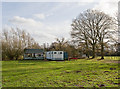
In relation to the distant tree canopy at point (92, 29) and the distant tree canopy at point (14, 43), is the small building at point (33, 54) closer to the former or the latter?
the distant tree canopy at point (14, 43)

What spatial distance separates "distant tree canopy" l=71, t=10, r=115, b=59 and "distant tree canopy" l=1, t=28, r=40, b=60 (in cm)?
1708

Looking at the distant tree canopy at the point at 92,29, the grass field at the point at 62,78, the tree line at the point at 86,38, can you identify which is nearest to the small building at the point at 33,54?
the tree line at the point at 86,38

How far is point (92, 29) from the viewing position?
31188 mm

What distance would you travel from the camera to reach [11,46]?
1387 inches

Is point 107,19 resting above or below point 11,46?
above

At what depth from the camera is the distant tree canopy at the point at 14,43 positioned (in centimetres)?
3406

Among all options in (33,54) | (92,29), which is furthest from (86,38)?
(33,54)

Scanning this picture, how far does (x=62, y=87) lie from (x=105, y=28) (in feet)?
85.5

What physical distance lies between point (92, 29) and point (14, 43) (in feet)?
76.3

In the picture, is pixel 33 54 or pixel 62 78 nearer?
pixel 62 78

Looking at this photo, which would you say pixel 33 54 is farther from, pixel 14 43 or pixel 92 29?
pixel 92 29

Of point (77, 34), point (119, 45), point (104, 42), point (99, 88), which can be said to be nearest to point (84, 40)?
point (77, 34)

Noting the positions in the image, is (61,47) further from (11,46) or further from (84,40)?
(11,46)

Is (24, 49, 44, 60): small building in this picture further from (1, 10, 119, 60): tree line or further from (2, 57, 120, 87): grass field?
(2, 57, 120, 87): grass field
